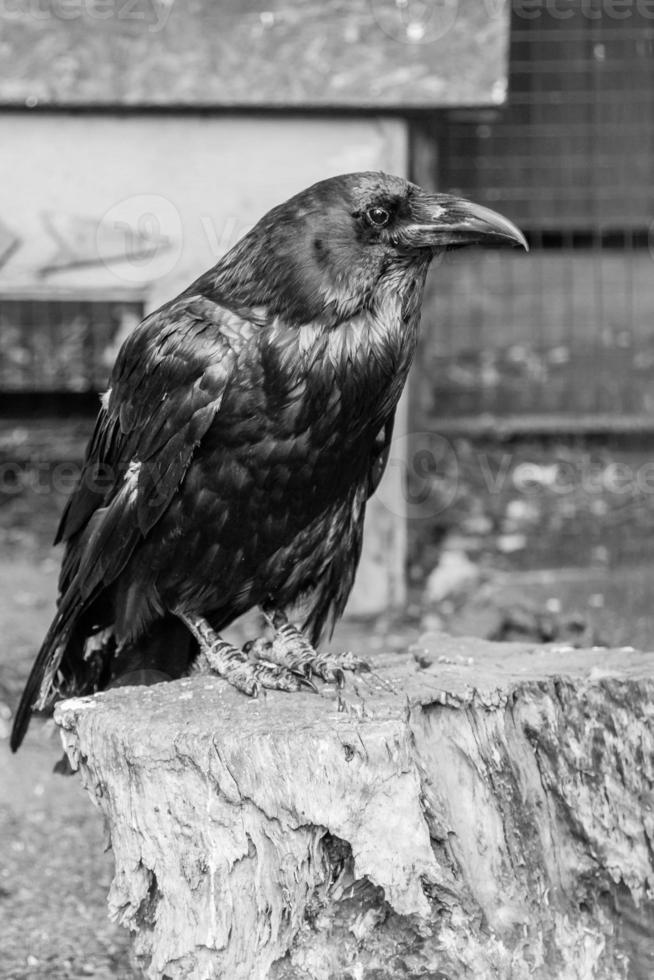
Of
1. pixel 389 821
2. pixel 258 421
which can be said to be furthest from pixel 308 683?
pixel 258 421

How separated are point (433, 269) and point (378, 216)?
3435 millimetres

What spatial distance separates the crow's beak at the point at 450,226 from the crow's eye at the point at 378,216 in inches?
1.9

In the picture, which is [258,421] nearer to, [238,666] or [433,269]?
[238,666]

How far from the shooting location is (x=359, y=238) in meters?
3.22

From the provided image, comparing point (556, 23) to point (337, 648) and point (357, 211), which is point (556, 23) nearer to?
point (337, 648)

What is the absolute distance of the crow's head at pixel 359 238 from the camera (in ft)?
10.6

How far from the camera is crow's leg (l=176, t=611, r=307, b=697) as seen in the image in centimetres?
328

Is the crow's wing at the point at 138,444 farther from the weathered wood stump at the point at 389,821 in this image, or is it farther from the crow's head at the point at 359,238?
the weathered wood stump at the point at 389,821

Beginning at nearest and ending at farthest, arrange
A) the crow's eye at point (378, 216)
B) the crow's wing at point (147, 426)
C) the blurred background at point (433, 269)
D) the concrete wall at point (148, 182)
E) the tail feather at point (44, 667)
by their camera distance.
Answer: the crow's eye at point (378, 216) < the crow's wing at point (147, 426) < the tail feather at point (44, 667) < the blurred background at point (433, 269) < the concrete wall at point (148, 182)

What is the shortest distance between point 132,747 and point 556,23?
5368 millimetres

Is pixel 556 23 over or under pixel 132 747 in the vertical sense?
over

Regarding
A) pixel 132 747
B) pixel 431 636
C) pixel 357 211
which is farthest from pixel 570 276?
pixel 132 747

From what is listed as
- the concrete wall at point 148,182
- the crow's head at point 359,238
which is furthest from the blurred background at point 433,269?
the crow's head at point 359,238

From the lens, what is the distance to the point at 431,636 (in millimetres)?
3934
